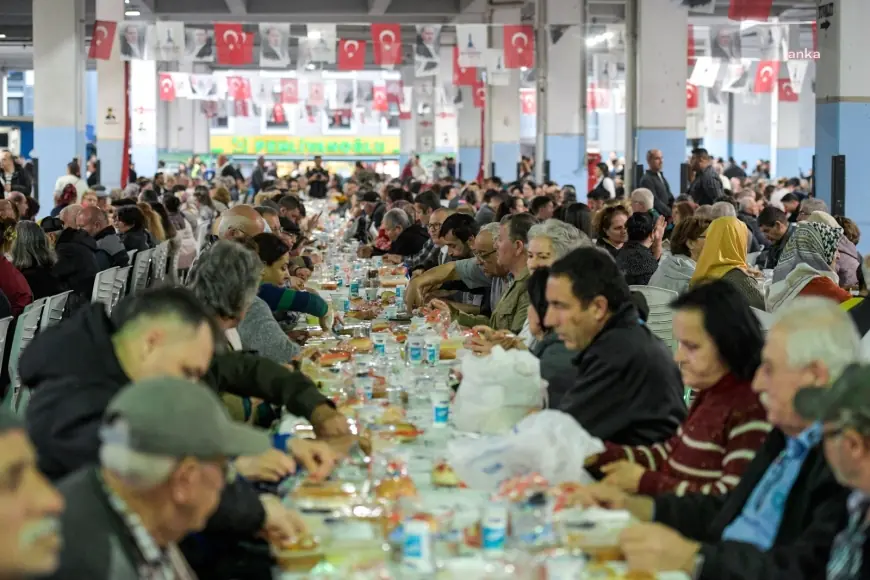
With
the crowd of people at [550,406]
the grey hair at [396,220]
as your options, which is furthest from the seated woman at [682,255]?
the grey hair at [396,220]

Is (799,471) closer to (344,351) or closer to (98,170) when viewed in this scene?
(344,351)

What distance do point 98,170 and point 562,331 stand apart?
18.1 meters

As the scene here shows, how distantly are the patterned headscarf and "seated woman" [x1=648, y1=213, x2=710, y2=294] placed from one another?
536 millimetres

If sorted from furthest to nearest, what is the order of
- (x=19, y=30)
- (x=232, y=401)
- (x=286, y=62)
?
(x=19, y=30), (x=286, y=62), (x=232, y=401)

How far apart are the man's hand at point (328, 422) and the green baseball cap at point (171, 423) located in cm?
180

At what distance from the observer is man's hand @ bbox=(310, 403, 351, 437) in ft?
12.7

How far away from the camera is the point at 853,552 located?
227cm

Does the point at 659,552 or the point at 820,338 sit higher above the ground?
the point at 820,338

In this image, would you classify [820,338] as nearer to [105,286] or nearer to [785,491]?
[785,491]

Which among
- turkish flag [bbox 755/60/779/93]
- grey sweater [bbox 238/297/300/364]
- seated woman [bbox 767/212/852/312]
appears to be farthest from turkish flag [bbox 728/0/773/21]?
grey sweater [bbox 238/297/300/364]

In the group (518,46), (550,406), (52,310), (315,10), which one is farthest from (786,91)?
(550,406)

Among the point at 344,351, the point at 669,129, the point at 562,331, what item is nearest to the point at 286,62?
the point at 669,129

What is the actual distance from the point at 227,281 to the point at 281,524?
1503mm

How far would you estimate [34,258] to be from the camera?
8.18m
